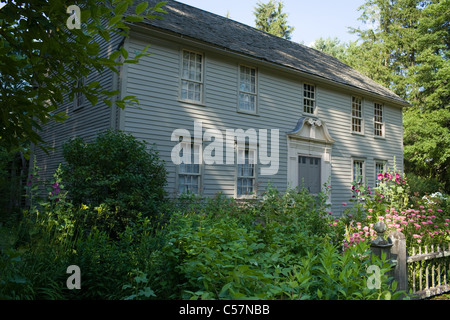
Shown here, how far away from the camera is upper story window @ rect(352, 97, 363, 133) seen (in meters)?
17.0

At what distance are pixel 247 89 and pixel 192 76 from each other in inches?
96.6

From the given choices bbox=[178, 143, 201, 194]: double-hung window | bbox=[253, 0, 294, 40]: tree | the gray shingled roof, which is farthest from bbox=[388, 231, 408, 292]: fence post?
bbox=[253, 0, 294, 40]: tree

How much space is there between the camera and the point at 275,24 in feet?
132

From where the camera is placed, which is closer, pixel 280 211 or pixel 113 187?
pixel 280 211

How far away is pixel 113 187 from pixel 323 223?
15.6ft

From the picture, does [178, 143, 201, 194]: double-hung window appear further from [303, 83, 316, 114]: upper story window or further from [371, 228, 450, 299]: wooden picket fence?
[371, 228, 450, 299]: wooden picket fence

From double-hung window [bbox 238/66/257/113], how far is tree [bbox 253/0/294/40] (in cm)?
2980

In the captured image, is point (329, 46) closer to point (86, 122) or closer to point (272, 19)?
point (272, 19)

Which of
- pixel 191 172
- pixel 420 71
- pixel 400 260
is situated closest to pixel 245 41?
pixel 191 172

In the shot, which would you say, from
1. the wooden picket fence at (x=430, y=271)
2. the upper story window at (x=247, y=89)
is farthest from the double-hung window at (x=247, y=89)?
the wooden picket fence at (x=430, y=271)

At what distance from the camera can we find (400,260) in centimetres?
466
